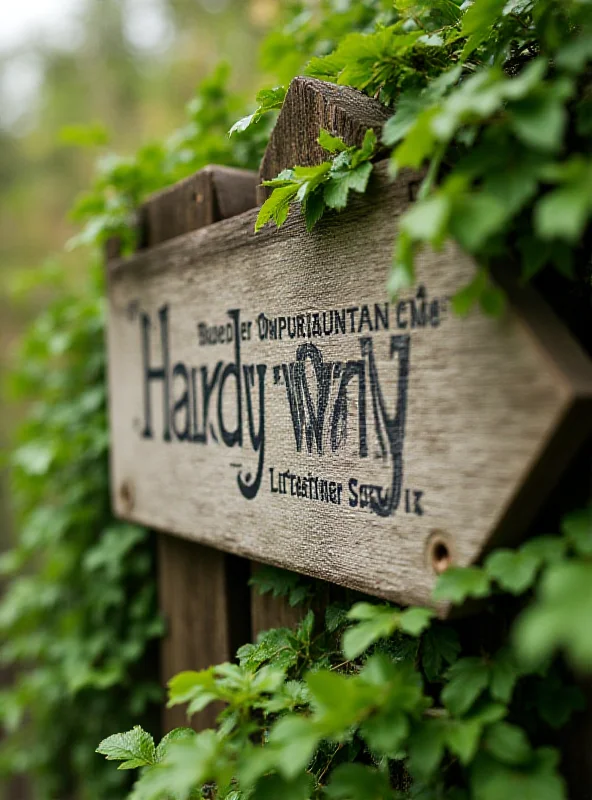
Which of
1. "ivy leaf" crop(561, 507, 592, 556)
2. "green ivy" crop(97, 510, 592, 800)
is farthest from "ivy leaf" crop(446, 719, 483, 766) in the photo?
"ivy leaf" crop(561, 507, 592, 556)

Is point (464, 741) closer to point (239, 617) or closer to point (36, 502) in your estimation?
point (239, 617)

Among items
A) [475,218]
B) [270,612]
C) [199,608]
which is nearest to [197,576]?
[199,608]

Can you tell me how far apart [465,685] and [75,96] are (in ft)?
21.7

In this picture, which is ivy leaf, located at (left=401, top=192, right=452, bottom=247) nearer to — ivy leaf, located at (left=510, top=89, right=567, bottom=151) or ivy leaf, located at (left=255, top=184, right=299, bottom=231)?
ivy leaf, located at (left=510, top=89, right=567, bottom=151)

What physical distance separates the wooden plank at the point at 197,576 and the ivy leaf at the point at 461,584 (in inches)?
32.8

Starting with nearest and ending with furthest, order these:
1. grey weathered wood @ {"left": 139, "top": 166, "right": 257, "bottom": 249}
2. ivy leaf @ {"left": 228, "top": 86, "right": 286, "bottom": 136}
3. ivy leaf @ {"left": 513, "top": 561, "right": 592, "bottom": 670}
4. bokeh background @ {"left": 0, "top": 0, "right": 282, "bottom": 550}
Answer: ivy leaf @ {"left": 513, "top": 561, "right": 592, "bottom": 670} < ivy leaf @ {"left": 228, "top": 86, "right": 286, "bottom": 136} < grey weathered wood @ {"left": 139, "top": 166, "right": 257, "bottom": 249} < bokeh background @ {"left": 0, "top": 0, "right": 282, "bottom": 550}

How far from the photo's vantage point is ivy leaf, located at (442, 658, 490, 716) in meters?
0.83

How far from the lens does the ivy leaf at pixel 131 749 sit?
3.30ft

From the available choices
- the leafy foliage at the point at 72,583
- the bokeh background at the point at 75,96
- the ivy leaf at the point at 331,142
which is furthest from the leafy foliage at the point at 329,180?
the bokeh background at the point at 75,96

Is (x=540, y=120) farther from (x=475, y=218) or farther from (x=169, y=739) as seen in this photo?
(x=169, y=739)

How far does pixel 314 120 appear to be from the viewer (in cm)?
113

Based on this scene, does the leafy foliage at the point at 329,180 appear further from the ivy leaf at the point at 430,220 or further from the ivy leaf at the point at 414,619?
the ivy leaf at the point at 414,619

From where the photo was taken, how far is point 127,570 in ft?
6.59

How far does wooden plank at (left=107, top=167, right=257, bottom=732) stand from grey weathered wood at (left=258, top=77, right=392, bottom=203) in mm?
243
